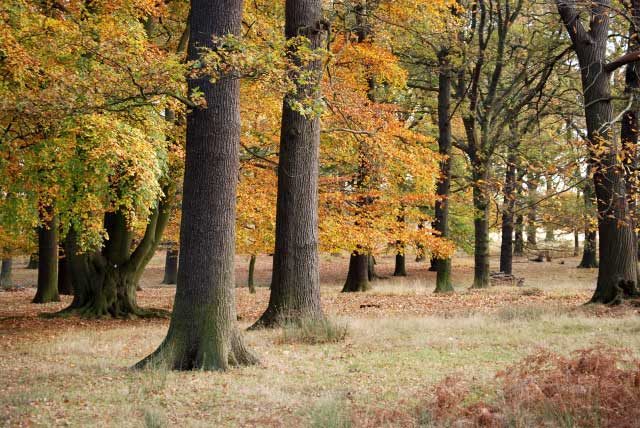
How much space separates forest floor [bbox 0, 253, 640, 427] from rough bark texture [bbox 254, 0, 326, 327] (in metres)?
0.92

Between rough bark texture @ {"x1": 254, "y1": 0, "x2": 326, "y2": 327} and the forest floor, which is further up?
rough bark texture @ {"x1": 254, "y1": 0, "x2": 326, "y2": 327}

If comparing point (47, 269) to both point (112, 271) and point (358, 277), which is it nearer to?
point (112, 271)

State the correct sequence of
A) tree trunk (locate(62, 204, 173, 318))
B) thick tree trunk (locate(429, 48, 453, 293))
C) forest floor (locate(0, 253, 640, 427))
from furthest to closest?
thick tree trunk (locate(429, 48, 453, 293)), tree trunk (locate(62, 204, 173, 318)), forest floor (locate(0, 253, 640, 427))

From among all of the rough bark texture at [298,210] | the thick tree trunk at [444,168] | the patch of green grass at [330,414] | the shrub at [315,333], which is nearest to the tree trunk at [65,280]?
the thick tree trunk at [444,168]

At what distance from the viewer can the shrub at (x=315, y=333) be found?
10531 millimetres

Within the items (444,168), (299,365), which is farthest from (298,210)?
(444,168)

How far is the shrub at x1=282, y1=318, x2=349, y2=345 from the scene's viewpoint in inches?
415

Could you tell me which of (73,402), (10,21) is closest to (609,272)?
(73,402)

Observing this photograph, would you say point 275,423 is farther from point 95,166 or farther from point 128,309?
point 128,309

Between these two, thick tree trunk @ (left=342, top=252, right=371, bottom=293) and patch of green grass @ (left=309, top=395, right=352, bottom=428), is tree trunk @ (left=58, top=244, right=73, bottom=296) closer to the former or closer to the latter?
thick tree trunk @ (left=342, top=252, right=371, bottom=293)

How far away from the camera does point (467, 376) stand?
7188mm

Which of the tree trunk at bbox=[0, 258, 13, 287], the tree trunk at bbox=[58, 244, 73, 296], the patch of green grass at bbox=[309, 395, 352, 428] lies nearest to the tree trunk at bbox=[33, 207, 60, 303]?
the tree trunk at bbox=[58, 244, 73, 296]

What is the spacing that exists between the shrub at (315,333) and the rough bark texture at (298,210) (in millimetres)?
705

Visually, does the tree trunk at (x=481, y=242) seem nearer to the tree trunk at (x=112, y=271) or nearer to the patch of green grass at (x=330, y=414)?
the tree trunk at (x=112, y=271)
